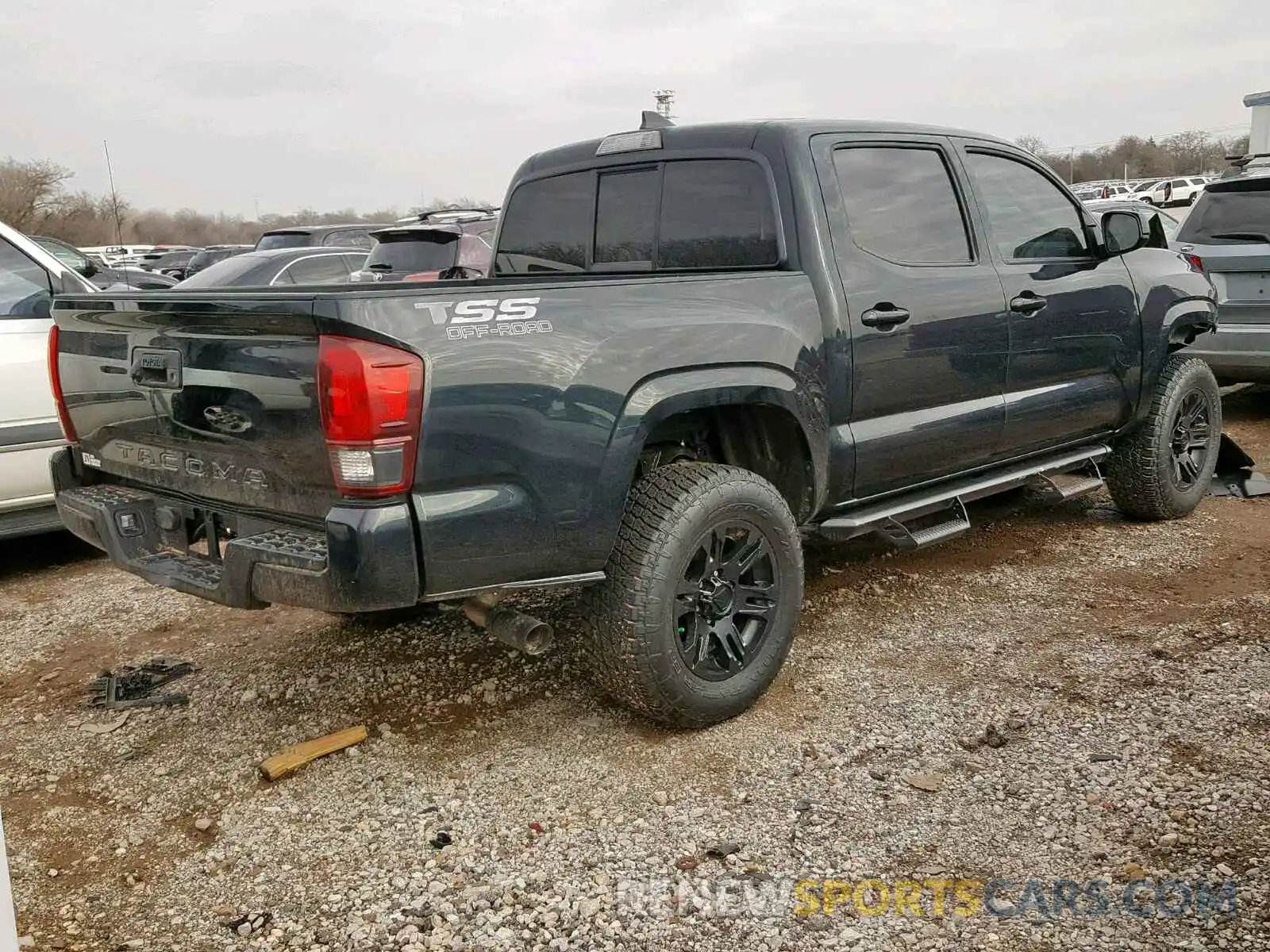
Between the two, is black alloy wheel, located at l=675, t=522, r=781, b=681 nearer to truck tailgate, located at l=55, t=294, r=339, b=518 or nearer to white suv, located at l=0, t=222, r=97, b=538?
truck tailgate, located at l=55, t=294, r=339, b=518

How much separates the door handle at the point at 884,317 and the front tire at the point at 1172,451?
2.17 m

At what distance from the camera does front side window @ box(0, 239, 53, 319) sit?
515 centimetres

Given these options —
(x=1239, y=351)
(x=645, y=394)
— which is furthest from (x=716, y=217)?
(x=1239, y=351)

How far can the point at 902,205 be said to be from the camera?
4074 mm

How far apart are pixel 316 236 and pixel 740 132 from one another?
10.2 m

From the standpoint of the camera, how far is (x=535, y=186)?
4.64 m

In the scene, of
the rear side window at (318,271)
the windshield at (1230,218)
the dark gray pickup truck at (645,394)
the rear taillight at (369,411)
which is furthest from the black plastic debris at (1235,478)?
the rear side window at (318,271)

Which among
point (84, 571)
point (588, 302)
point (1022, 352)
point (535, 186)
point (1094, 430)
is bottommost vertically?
point (84, 571)

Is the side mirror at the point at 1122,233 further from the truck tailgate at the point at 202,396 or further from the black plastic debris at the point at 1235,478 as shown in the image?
the truck tailgate at the point at 202,396

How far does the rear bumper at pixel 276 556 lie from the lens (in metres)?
2.66

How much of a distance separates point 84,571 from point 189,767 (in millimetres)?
2599

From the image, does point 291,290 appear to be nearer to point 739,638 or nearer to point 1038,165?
point 739,638

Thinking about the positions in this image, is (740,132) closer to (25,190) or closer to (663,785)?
(663,785)

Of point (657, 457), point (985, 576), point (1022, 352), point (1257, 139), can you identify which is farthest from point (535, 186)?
point (1257, 139)
